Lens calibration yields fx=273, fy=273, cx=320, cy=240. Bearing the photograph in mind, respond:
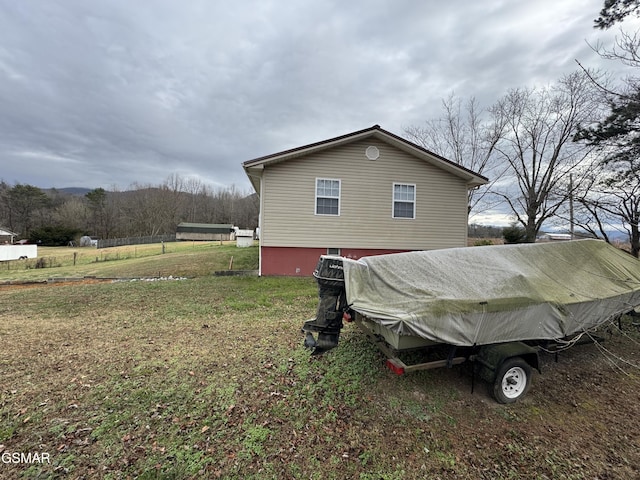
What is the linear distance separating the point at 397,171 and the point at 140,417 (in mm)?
10702

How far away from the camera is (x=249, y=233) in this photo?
87.1ft

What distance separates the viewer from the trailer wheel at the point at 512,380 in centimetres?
306

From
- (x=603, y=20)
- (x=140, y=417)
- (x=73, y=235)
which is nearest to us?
(x=140, y=417)

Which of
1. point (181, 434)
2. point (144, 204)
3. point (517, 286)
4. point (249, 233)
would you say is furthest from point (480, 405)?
point (144, 204)

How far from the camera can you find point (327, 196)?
10695mm

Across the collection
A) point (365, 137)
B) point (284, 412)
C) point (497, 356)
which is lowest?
point (284, 412)

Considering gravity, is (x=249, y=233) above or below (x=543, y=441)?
above

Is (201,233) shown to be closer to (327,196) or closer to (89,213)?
(89,213)

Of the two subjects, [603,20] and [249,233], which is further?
[249,233]

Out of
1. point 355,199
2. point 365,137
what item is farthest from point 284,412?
point 365,137

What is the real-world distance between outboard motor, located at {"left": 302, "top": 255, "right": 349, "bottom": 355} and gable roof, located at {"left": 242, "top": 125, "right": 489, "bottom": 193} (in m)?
7.58

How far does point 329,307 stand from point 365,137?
8975mm

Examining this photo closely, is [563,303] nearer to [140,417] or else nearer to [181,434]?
[181,434]

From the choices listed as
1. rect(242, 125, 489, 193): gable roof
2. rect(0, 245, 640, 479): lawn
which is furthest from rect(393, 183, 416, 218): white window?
rect(0, 245, 640, 479): lawn
